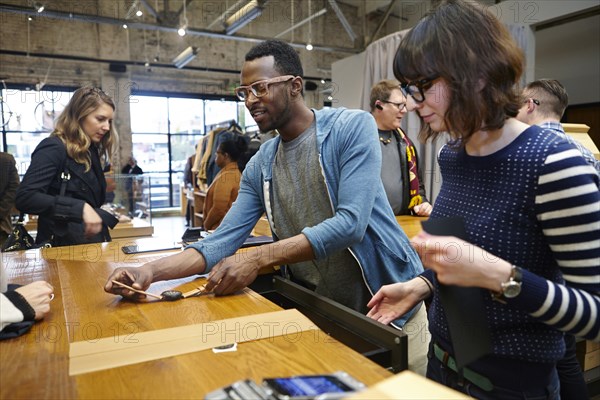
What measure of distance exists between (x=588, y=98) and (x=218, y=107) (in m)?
8.06

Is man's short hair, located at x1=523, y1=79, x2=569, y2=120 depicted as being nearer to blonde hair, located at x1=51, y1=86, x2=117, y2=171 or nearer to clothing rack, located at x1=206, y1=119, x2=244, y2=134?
blonde hair, located at x1=51, y1=86, x2=117, y2=171

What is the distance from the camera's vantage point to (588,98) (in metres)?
7.33

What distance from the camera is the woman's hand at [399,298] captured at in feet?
3.92

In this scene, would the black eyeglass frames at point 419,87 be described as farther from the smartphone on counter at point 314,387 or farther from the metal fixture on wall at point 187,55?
the metal fixture on wall at point 187,55

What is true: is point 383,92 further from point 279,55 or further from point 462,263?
point 462,263

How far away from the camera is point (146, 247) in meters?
2.12

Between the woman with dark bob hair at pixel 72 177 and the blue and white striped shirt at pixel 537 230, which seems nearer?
the blue and white striped shirt at pixel 537 230

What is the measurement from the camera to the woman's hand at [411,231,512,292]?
31.3 inches

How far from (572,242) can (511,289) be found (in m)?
0.13

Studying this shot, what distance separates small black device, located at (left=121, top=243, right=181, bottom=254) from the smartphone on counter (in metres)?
1.45

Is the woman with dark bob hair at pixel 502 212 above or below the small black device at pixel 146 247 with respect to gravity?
above

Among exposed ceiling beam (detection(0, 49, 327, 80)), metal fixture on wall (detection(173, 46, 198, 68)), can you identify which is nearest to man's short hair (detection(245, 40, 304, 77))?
metal fixture on wall (detection(173, 46, 198, 68))

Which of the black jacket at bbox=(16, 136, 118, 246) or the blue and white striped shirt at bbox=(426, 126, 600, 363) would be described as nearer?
the blue and white striped shirt at bbox=(426, 126, 600, 363)

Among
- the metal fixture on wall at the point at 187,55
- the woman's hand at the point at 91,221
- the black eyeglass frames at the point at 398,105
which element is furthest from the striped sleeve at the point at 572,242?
the metal fixture on wall at the point at 187,55
